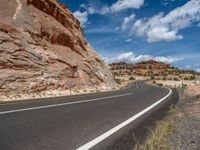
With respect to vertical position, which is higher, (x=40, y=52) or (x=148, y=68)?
(x=148, y=68)

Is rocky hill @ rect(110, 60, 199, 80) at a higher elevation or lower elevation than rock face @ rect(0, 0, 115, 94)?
higher

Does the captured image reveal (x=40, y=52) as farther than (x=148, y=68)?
No

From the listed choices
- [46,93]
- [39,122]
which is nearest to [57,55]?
[46,93]

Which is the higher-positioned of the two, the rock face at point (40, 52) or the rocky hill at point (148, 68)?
the rocky hill at point (148, 68)

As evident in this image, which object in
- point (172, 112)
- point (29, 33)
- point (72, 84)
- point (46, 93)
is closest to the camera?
point (172, 112)

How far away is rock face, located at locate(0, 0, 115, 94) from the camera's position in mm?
23750

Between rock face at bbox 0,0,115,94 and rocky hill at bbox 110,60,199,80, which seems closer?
rock face at bbox 0,0,115,94

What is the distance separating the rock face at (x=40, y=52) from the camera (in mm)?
23750

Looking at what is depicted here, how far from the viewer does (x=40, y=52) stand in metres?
27.5

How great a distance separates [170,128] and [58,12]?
32.1 m

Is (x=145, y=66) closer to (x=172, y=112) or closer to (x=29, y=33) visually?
(x=29, y=33)

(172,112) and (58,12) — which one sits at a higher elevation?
(58,12)

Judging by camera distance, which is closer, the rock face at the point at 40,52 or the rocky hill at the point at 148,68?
the rock face at the point at 40,52

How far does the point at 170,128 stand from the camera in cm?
705
